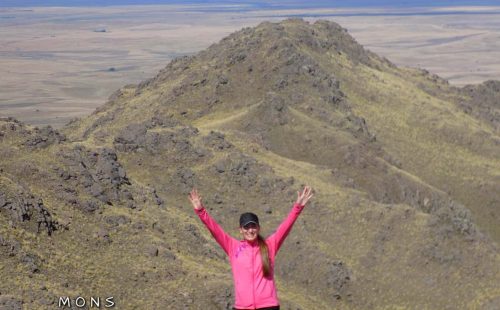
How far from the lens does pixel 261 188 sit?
56094mm

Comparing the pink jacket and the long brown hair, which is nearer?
the long brown hair

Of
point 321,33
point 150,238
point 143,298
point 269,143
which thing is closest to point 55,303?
point 143,298

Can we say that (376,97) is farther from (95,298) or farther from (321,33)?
(95,298)

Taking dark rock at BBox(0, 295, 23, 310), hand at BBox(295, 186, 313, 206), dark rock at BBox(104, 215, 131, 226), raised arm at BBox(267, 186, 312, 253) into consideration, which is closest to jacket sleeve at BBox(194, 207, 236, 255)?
raised arm at BBox(267, 186, 312, 253)

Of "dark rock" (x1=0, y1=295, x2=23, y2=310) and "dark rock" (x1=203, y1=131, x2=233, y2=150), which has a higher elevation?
"dark rock" (x1=0, y1=295, x2=23, y2=310)

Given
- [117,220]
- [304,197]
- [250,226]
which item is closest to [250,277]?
[250,226]

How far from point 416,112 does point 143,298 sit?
63.5 metres

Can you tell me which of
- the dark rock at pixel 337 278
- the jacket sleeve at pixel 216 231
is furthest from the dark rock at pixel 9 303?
the dark rock at pixel 337 278

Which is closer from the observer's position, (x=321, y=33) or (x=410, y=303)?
(x=410, y=303)

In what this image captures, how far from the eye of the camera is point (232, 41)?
316 feet

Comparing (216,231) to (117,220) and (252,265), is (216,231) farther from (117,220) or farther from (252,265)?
(117,220)

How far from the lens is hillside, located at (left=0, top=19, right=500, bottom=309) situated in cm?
3666

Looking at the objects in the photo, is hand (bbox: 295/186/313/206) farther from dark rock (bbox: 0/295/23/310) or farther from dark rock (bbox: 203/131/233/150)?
dark rock (bbox: 203/131/233/150)

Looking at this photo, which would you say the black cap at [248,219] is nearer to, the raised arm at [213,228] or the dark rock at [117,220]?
the raised arm at [213,228]
